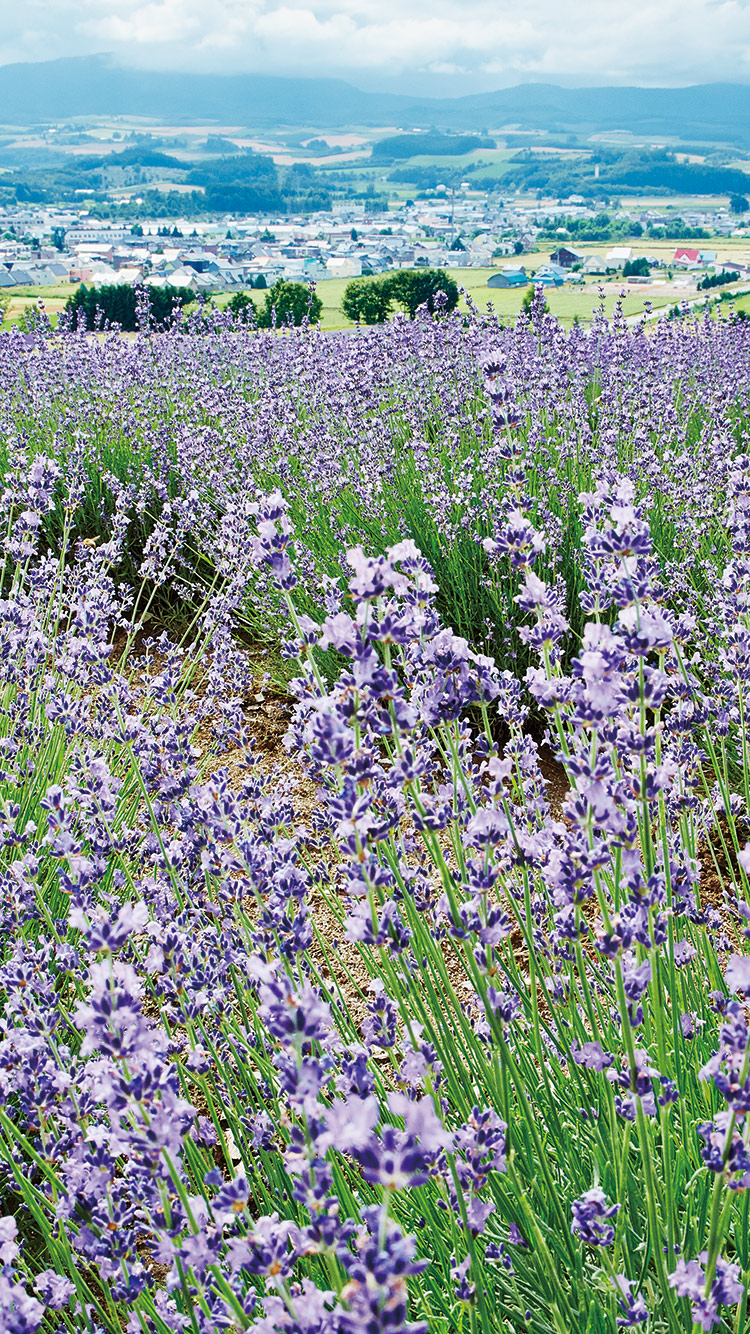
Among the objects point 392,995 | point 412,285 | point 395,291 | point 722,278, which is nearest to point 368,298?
point 395,291

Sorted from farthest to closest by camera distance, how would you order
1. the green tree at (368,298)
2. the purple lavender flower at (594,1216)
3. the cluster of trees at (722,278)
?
the cluster of trees at (722,278)
the green tree at (368,298)
the purple lavender flower at (594,1216)

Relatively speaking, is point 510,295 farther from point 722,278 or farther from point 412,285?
point 412,285

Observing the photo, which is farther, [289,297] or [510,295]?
[510,295]

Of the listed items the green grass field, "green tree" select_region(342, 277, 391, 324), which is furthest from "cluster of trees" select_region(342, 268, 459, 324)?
the green grass field

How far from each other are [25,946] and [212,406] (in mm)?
4846

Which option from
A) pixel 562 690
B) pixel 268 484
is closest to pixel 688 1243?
pixel 562 690

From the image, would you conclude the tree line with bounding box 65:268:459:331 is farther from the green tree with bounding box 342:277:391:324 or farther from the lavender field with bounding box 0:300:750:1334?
the lavender field with bounding box 0:300:750:1334

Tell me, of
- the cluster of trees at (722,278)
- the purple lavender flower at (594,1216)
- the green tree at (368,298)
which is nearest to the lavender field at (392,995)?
the purple lavender flower at (594,1216)

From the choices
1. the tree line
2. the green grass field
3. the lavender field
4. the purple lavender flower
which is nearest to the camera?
the lavender field

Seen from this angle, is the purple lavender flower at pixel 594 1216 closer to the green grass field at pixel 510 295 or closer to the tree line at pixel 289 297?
the green grass field at pixel 510 295

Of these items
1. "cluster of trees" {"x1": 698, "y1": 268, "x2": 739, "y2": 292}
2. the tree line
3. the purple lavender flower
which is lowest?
the purple lavender flower

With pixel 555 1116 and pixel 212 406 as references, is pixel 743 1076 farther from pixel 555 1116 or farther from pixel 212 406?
pixel 212 406

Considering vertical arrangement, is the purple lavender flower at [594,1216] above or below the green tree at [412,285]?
below

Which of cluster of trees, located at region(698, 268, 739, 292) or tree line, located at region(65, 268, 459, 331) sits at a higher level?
cluster of trees, located at region(698, 268, 739, 292)
